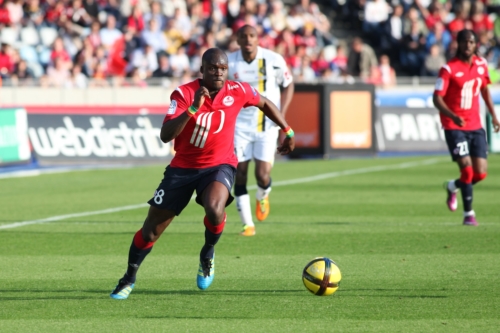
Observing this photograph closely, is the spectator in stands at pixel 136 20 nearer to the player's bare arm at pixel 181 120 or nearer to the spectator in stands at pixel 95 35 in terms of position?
the spectator in stands at pixel 95 35

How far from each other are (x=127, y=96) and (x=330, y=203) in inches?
340

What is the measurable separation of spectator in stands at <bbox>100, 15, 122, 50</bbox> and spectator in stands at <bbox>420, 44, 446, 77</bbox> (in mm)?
8586

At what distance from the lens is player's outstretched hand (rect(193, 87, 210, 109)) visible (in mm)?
7113

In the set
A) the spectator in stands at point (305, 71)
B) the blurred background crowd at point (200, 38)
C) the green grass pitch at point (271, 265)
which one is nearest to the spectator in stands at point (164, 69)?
the blurred background crowd at point (200, 38)

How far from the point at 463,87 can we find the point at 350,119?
1054 cm

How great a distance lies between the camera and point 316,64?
26875mm

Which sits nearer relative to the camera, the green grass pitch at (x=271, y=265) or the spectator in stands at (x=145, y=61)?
the green grass pitch at (x=271, y=265)

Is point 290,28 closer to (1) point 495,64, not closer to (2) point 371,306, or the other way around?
(1) point 495,64

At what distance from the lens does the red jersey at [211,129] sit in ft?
25.5

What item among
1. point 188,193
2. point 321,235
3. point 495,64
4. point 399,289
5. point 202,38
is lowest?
point 495,64

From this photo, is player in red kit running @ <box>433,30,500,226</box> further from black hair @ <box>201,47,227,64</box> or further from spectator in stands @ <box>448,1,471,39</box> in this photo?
spectator in stands @ <box>448,1,471,39</box>

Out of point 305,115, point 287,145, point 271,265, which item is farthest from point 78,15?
point 287,145

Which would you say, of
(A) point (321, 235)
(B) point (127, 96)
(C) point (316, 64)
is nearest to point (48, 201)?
(A) point (321, 235)

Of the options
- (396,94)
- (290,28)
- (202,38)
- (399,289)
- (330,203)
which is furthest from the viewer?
(290,28)
